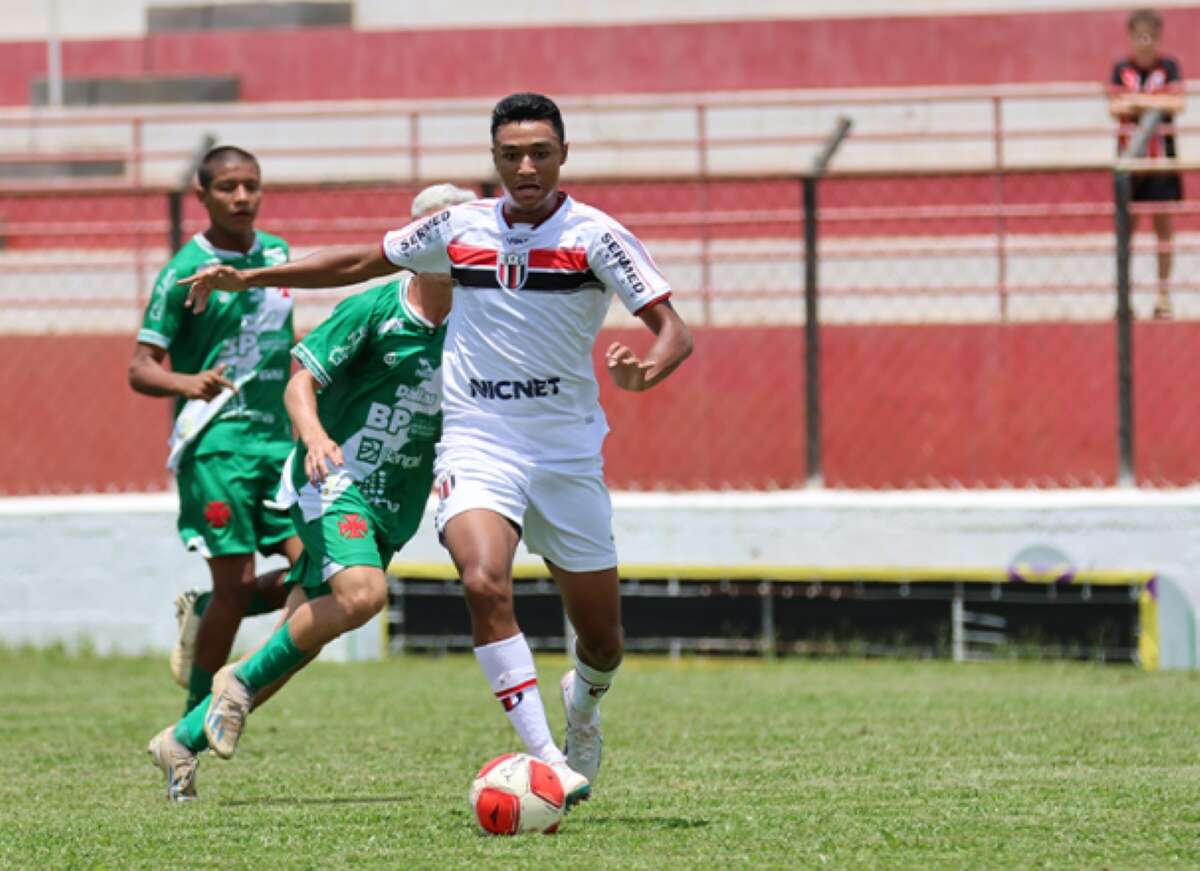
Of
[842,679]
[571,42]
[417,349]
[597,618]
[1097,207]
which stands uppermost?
[571,42]

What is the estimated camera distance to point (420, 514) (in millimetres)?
7156

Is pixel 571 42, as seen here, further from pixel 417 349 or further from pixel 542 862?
pixel 542 862

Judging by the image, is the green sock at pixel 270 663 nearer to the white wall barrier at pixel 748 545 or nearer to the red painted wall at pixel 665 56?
the white wall barrier at pixel 748 545

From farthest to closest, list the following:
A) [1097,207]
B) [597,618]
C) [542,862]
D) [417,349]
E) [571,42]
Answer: [571,42], [1097,207], [417,349], [597,618], [542,862]

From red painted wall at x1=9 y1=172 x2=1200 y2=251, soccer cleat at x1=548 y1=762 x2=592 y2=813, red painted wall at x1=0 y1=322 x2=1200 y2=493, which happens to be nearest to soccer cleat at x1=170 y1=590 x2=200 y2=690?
soccer cleat at x1=548 y1=762 x2=592 y2=813

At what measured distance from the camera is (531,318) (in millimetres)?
6305

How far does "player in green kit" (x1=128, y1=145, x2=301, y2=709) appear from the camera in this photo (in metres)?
8.20

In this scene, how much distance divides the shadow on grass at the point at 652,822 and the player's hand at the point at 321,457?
51.8 inches

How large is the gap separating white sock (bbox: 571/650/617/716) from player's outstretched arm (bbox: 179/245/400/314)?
1.38 m

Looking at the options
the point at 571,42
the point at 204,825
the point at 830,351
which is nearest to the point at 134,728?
the point at 204,825

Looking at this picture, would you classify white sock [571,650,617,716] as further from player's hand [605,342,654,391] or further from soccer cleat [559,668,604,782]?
player's hand [605,342,654,391]

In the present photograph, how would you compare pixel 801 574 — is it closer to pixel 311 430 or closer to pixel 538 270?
pixel 311 430

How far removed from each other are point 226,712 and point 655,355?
1905mm

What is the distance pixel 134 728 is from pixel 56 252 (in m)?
8.96
